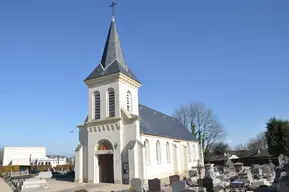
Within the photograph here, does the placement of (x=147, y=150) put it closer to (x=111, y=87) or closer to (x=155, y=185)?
(x=111, y=87)

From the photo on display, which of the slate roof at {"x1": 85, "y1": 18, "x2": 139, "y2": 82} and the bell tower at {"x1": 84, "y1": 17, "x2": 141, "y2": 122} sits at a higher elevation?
the slate roof at {"x1": 85, "y1": 18, "x2": 139, "y2": 82}

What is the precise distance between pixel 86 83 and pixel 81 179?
974 centimetres

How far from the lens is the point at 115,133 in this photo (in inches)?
869

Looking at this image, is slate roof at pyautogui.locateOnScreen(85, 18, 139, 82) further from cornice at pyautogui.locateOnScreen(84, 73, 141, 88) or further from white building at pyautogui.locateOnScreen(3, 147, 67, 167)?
white building at pyautogui.locateOnScreen(3, 147, 67, 167)

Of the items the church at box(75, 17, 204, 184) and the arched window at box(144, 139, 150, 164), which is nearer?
the church at box(75, 17, 204, 184)

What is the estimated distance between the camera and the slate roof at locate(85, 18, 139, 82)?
24.0 m

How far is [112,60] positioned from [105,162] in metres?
10.5

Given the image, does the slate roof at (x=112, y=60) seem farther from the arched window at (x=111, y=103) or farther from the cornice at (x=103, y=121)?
the cornice at (x=103, y=121)

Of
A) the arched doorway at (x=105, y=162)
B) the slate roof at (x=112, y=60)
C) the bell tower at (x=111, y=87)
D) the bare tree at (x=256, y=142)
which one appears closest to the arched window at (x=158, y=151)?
the bell tower at (x=111, y=87)

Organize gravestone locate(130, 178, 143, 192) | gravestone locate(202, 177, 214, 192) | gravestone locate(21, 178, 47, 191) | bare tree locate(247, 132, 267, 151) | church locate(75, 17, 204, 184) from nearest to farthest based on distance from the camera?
1. gravestone locate(130, 178, 143, 192)
2. gravestone locate(202, 177, 214, 192)
3. gravestone locate(21, 178, 47, 191)
4. church locate(75, 17, 204, 184)
5. bare tree locate(247, 132, 267, 151)

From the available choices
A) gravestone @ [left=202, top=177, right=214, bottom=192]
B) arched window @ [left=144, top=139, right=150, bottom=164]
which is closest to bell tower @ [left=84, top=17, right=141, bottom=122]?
arched window @ [left=144, top=139, right=150, bottom=164]

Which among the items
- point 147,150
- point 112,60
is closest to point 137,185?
point 147,150

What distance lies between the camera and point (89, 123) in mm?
23641

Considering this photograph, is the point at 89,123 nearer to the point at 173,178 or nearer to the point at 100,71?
the point at 100,71
